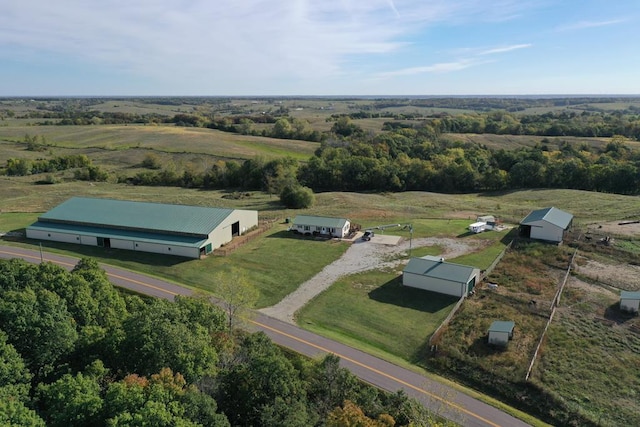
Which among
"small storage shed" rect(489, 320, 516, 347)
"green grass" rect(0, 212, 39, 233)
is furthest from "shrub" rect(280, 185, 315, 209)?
"small storage shed" rect(489, 320, 516, 347)

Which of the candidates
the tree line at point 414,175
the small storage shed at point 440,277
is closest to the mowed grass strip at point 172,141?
the tree line at point 414,175

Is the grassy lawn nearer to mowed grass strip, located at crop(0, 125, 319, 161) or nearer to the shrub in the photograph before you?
the shrub

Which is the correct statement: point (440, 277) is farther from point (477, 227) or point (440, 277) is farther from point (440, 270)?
point (477, 227)

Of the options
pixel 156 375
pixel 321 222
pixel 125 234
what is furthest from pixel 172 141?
pixel 156 375

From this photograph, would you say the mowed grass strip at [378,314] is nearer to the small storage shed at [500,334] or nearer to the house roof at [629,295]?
the small storage shed at [500,334]

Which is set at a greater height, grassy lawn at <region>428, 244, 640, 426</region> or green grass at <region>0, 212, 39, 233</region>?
green grass at <region>0, 212, 39, 233</region>

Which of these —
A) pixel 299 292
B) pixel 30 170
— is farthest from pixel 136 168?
pixel 299 292

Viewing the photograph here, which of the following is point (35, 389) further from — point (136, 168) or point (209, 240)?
point (136, 168)
